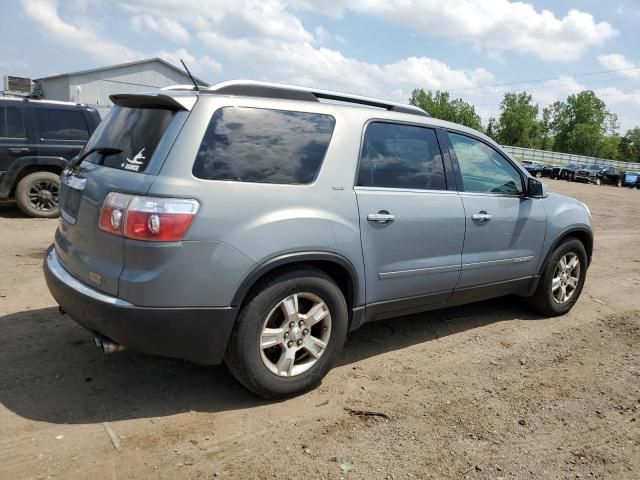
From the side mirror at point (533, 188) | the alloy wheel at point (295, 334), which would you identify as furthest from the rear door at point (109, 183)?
the side mirror at point (533, 188)

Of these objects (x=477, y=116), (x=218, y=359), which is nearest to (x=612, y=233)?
(x=218, y=359)

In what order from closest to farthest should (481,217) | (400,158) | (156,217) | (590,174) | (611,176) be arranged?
(156,217) → (400,158) → (481,217) → (611,176) → (590,174)

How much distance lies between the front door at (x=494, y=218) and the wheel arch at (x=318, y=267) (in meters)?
1.13

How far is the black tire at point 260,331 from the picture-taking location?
10.2 feet

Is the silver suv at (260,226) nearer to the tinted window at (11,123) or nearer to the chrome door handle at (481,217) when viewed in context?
the chrome door handle at (481,217)

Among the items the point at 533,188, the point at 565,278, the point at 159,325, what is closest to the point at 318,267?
the point at 159,325

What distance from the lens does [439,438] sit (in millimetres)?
3084

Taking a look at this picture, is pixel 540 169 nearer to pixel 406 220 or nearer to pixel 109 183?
pixel 406 220

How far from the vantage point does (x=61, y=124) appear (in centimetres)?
923

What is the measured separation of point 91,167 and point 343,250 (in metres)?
1.61

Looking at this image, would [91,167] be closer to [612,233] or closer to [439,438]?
[439,438]

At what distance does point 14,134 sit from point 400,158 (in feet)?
24.6

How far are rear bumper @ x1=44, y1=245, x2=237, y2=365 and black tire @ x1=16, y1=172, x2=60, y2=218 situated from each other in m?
6.81

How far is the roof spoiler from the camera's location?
3.06 metres
